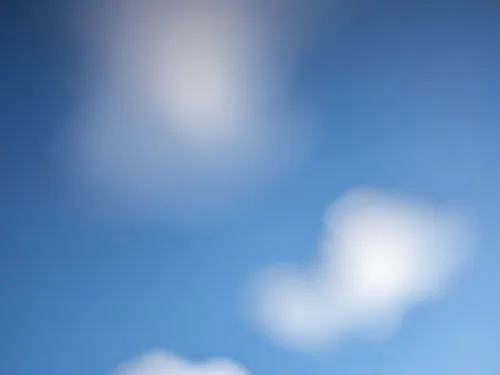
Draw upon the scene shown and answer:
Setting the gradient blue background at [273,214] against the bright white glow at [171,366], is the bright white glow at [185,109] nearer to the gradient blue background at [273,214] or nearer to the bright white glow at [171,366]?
the gradient blue background at [273,214]

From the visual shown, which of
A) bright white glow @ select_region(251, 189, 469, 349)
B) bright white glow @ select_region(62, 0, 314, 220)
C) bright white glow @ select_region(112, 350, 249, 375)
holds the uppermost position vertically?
bright white glow @ select_region(62, 0, 314, 220)

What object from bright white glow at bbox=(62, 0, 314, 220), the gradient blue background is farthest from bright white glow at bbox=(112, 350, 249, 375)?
bright white glow at bbox=(62, 0, 314, 220)

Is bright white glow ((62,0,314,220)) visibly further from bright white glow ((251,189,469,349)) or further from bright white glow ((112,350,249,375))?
bright white glow ((112,350,249,375))

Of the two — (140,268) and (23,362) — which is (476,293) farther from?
(23,362)

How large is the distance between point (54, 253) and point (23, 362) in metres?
0.22

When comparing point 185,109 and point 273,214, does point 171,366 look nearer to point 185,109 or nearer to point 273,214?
point 273,214

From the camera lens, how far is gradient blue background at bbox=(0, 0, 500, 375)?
125cm

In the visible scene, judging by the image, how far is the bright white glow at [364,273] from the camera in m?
1.28

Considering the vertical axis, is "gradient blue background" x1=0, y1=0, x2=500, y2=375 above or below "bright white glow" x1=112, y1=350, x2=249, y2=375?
above

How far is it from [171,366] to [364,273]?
1.47 feet

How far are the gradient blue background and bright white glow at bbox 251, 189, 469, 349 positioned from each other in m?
0.03

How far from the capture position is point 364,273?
4.27ft

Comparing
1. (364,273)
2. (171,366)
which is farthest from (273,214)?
(171,366)

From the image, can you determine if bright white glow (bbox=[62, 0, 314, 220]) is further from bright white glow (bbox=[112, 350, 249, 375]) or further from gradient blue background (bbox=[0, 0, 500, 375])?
bright white glow (bbox=[112, 350, 249, 375])
